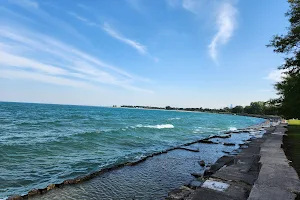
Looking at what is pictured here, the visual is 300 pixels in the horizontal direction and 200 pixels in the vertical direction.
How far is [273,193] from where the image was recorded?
5.43m

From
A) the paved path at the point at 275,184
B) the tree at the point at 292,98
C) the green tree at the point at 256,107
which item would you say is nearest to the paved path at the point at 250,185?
the paved path at the point at 275,184

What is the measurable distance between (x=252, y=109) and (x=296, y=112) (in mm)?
168177

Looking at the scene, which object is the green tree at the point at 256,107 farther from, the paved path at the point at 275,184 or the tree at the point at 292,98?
the paved path at the point at 275,184

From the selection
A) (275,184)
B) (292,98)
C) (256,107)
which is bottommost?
(275,184)

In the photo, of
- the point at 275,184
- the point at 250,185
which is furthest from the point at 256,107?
the point at 275,184

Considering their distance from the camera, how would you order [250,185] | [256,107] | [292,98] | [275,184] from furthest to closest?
[256,107] → [292,98] → [250,185] → [275,184]

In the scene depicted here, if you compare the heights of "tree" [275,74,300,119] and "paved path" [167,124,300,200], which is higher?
"tree" [275,74,300,119]

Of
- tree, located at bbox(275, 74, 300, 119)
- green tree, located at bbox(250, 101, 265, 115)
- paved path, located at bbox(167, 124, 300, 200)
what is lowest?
paved path, located at bbox(167, 124, 300, 200)

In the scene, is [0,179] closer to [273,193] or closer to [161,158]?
[161,158]

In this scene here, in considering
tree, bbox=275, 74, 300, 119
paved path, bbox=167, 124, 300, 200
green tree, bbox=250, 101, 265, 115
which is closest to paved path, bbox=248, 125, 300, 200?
paved path, bbox=167, 124, 300, 200

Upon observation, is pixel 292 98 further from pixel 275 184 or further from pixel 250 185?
pixel 275 184

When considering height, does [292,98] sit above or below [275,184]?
above

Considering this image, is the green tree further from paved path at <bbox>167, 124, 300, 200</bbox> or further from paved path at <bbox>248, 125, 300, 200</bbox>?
paved path at <bbox>248, 125, 300, 200</bbox>

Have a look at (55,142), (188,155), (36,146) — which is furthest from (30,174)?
(188,155)
